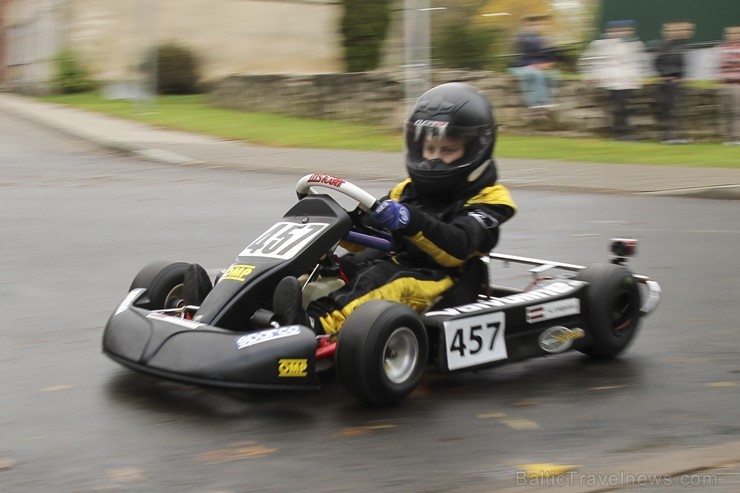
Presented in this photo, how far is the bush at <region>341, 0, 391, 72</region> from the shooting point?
76.6 ft

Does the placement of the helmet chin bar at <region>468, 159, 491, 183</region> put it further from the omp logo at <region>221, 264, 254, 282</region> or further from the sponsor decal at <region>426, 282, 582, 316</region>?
the omp logo at <region>221, 264, 254, 282</region>

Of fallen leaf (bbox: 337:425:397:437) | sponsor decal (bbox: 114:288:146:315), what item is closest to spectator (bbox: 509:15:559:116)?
sponsor decal (bbox: 114:288:146:315)

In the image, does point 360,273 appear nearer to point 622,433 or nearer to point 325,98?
point 622,433

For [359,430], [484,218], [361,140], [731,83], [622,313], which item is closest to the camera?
[359,430]

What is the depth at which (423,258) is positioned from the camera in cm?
588

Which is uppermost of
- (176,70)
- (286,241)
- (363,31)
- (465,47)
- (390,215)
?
(363,31)

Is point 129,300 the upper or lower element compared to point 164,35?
lower

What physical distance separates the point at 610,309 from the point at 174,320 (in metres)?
2.30

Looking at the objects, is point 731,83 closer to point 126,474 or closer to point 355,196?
point 355,196

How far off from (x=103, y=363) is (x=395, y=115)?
45.8 ft

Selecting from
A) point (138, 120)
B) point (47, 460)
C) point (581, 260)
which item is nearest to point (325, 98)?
point (138, 120)

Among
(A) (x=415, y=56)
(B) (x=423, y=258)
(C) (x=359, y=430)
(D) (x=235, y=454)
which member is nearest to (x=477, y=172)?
(B) (x=423, y=258)

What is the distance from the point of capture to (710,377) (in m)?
5.88

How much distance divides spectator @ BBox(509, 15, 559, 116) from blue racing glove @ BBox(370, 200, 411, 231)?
12.5 meters
